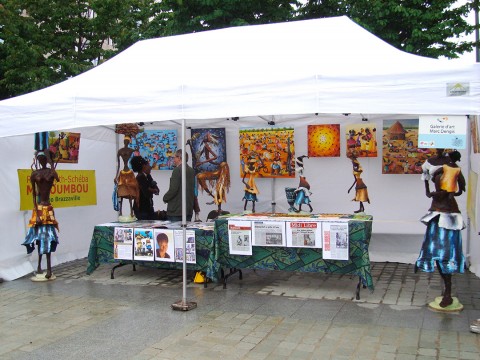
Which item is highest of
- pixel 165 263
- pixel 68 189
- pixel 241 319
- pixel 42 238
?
pixel 68 189

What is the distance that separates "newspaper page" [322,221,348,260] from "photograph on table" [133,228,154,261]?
7.60 ft

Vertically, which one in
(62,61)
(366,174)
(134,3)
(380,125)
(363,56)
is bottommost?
(366,174)

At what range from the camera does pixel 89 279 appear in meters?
6.78

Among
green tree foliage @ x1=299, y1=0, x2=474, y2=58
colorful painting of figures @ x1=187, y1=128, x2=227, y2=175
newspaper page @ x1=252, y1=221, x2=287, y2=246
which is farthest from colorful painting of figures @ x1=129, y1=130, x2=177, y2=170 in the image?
green tree foliage @ x1=299, y1=0, x2=474, y2=58

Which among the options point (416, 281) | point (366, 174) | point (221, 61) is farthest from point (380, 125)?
point (221, 61)

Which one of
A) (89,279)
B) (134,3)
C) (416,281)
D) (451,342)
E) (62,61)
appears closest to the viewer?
(451,342)

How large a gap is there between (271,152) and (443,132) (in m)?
3.99

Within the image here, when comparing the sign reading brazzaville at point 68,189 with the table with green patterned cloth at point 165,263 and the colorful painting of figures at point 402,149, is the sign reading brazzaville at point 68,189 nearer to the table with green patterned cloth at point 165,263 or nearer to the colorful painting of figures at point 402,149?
the table with green patterned cloth at point 165,263

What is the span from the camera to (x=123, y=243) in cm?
648

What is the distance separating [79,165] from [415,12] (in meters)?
8.70

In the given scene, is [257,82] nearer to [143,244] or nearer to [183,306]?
[183,306]

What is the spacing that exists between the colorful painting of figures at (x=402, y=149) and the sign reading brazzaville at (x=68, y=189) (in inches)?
197

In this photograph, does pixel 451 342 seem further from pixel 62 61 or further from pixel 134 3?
pixel 134 3

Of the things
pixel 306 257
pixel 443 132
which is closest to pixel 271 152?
pixel 306 257
